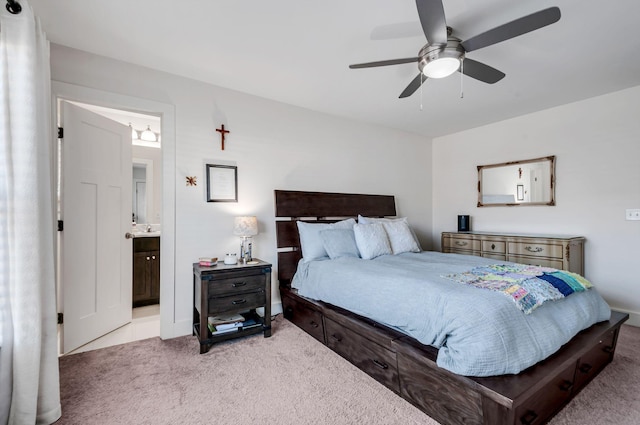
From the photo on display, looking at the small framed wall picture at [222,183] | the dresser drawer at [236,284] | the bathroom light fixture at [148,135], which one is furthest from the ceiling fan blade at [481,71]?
the bathroom light fixture at [148,135]

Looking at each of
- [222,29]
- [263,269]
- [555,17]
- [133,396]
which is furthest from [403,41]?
[133,396]

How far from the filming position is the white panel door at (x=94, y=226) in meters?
2.59

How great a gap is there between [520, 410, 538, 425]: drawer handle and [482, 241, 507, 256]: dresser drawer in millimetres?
2659

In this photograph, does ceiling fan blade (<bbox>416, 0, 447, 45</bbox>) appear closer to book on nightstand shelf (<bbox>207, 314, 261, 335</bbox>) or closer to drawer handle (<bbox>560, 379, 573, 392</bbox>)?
drawer handle (<bbox>560, 379, 573, 392</bbox>)

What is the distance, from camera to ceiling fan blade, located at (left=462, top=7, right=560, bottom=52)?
1573mm

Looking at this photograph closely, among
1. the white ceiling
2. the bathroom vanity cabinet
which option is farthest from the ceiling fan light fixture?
the bathroom vanity cabinet

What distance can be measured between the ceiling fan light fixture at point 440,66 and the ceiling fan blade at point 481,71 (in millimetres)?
137

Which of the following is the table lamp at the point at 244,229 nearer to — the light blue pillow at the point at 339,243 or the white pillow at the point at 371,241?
the light blue pillow at the point at 339,243

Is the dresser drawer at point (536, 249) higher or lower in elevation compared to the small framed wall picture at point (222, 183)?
lower

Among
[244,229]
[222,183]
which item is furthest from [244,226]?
[222,183]

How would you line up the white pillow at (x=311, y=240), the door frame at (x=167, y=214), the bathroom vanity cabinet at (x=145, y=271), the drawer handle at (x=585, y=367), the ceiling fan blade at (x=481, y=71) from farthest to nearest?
the bathroom vanity cabinet at (x=145, y=271) < the white pillow at (x=311, y=240) < the door frame at (x=167, y=214) < the ceiling fan blade at (x=481, y=71) < the drawer handle at (x=585, y=367)

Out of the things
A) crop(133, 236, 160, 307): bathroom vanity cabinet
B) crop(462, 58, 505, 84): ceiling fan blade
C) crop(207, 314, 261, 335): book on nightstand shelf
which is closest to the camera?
crop(462, 58, 505, 84): ceiling fan blade

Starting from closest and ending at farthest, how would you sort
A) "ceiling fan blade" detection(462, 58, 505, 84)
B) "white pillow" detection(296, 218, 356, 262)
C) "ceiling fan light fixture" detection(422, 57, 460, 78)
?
"ceiling fan light fixture" detection(422, 57, 460, 78)
"ceiling fan blade" detection(462, 58, 505, 84)
"white pillow" detection(296, 218, 356, 262)

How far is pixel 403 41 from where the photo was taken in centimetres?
232
